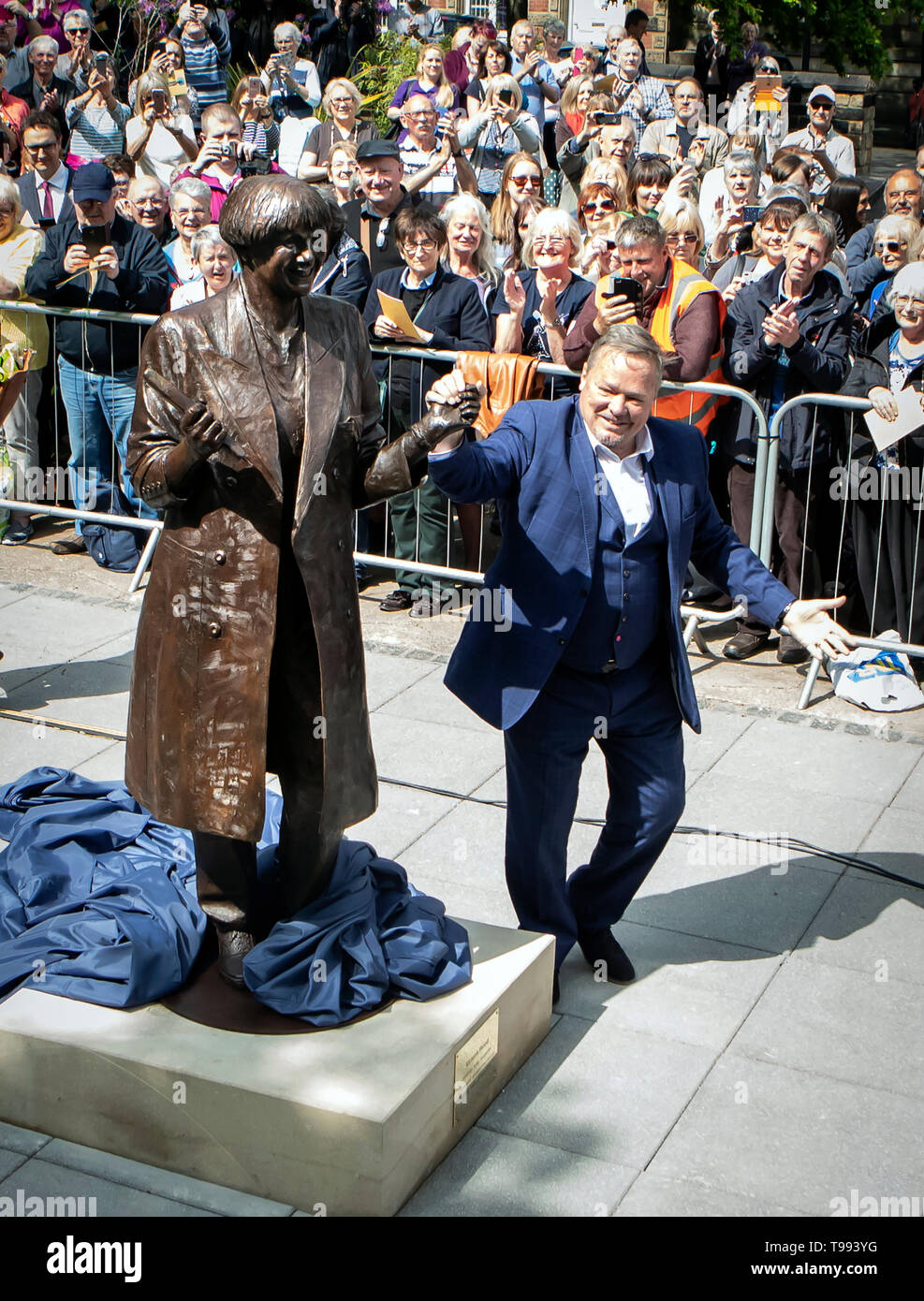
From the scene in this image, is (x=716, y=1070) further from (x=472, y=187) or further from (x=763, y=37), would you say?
(x=763, y=37)

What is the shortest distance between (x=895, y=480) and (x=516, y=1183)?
4.70 meters

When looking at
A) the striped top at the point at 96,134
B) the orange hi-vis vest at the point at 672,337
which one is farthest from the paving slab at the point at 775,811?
the striped top at the point at 96,134

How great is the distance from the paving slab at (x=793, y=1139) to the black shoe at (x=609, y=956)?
1.72 ft

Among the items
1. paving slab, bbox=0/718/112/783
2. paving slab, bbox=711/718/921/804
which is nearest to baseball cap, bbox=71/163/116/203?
paving slab, bbox=0/718/112/783

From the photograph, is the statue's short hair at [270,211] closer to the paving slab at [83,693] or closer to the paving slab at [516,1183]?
the paving slab at [516,1183]

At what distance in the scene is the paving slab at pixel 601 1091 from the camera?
4301 mm

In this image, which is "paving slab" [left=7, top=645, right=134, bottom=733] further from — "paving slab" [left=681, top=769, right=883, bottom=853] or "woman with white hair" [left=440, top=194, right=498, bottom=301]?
"woman with white hair" [left=440, top=194, right=498, bottom=301]

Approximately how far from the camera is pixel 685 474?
15.5 feet

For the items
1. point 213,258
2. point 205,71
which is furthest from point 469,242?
point 205,71

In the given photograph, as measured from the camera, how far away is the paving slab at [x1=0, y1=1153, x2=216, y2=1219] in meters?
3.96

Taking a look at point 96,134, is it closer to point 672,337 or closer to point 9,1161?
point 672,337
